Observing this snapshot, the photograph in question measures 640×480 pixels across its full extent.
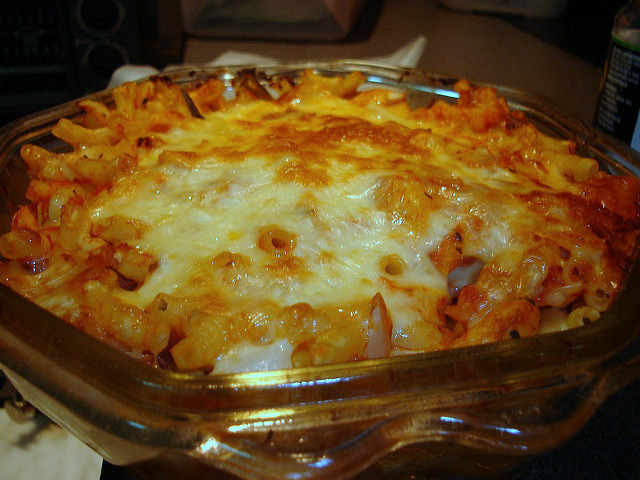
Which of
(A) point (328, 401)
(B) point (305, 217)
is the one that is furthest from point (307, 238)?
(A) point (328, 401)

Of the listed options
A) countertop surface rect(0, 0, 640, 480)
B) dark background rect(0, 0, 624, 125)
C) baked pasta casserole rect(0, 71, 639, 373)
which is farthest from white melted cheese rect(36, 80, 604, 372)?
dark background rect(0, 0, 624, 125)

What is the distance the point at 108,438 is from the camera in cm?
51

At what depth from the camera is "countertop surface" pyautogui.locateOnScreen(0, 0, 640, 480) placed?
2.44ft

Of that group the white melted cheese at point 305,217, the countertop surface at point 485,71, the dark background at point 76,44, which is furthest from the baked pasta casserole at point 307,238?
the dark background at point 76,44

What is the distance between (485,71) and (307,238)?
55.4 inches

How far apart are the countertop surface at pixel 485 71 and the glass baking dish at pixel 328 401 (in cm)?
20

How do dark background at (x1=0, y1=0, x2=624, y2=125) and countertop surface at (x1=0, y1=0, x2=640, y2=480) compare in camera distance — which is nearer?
countertop surface at (x1=0, y1=0, x2=640, y2=480)

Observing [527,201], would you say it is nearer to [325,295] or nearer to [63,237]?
[325,295]

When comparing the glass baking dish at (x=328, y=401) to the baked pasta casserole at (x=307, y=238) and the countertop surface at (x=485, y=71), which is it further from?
the countertop surface at (x=485, y=71)

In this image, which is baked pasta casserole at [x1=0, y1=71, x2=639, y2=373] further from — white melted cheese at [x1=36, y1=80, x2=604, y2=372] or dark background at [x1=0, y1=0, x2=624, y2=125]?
dark background at [x1=0, y1=0, x2=624, y2=125]

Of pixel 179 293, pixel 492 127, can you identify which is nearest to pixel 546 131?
pixel 492 127

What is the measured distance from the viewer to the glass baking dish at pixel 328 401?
48cm

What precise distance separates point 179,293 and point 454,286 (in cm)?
33

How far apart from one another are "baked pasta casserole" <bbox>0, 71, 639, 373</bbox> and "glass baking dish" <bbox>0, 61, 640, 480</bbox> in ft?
0.23
